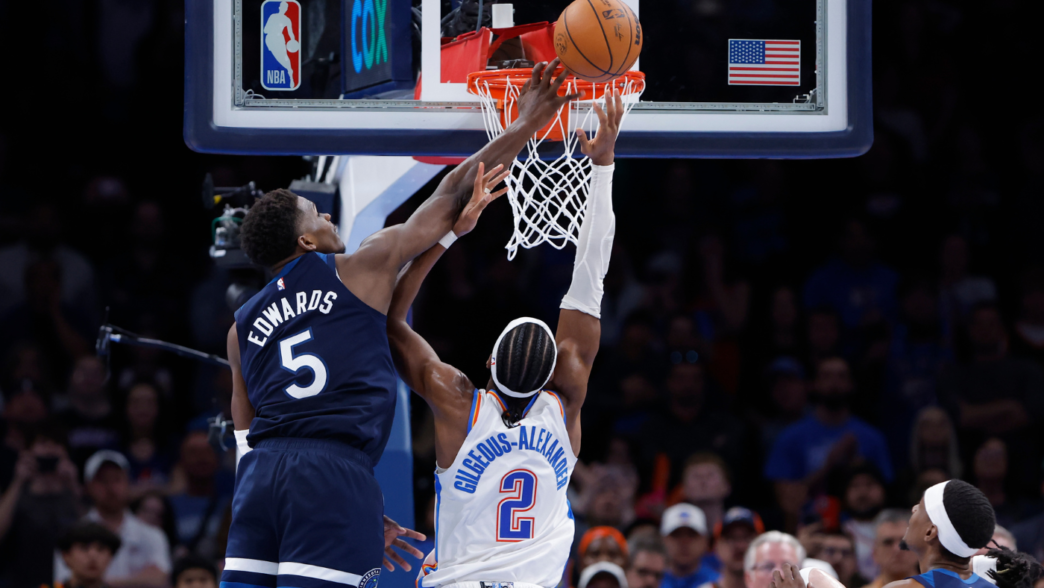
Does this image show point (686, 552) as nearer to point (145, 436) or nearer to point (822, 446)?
point (822, 446)

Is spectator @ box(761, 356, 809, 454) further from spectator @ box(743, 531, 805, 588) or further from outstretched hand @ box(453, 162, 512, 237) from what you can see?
outstretched hand @ box(453, 162, 512, 237)

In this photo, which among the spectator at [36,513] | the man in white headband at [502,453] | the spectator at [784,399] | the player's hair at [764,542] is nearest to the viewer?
the man in white headband at [502,453]

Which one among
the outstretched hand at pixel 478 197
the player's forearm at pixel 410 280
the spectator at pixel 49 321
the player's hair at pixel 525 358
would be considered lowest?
the spectator at pixel 49 321

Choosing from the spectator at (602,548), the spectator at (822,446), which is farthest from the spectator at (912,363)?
the spectator at (602,548)

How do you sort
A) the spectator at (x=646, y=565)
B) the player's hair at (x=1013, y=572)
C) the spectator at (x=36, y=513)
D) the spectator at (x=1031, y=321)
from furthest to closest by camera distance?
1. the spectator at (x=1031, y=321)
2. the spectator at (x=36, y=513)
3. the spectator at (x=646, y=565)
4. the player's hair at (x=1013, y=572)

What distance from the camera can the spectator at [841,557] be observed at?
6.93 metres

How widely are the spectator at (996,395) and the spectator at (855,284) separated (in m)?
0.76

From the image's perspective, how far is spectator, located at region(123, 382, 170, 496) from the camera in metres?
8.10

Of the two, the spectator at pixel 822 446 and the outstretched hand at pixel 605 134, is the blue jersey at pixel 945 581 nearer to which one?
the outstretched hand at pixel 605 134

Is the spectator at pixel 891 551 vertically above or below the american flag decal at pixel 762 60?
below

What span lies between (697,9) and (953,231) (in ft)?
18.4

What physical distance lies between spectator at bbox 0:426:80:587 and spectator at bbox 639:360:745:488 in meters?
4.09

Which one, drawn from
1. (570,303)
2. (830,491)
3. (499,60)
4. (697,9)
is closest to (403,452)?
(570,303)

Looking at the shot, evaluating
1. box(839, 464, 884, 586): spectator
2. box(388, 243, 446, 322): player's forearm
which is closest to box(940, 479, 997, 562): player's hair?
box(388, 243, 446, 322): player's forearm
